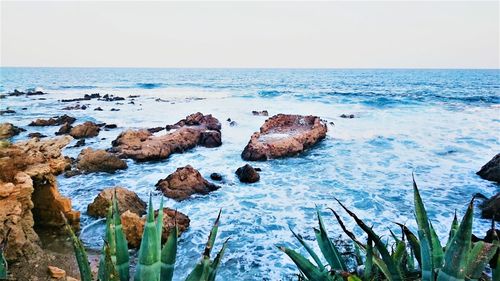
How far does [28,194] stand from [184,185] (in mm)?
4809

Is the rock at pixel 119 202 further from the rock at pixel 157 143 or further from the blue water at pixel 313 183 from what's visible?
the rock at pixel 157 143

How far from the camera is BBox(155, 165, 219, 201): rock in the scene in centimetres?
1034

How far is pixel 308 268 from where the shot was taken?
234 centimetres

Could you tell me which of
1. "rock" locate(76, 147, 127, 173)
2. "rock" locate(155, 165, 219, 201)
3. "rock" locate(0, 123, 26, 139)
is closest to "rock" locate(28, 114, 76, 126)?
"rock" locate(0, 123, 26, 139)

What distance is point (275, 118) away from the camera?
67.4 feet

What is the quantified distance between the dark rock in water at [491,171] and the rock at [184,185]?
8360 mm

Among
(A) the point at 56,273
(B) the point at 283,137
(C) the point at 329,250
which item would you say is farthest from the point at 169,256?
(B) the point at 283,137

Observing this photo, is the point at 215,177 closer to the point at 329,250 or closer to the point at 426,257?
the point at 329,250

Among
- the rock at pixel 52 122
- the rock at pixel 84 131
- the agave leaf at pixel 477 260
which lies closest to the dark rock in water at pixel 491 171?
the agave leaf at pixel 477 260

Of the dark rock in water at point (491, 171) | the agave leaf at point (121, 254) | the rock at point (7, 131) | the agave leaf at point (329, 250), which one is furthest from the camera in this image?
the rock at point (7, 131)

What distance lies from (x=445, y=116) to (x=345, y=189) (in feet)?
64.9

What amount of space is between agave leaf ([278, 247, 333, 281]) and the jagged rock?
4.34 meters

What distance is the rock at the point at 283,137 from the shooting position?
1506 cm

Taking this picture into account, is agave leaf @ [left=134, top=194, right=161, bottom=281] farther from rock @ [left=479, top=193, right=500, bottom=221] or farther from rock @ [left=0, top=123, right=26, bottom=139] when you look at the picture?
rock @ [left=0, top=123, right=26, bottom=139]
